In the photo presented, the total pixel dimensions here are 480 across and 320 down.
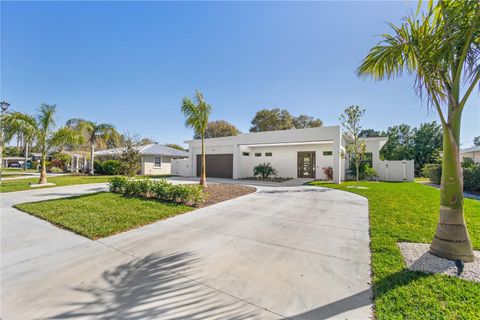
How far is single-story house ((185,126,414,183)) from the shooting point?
15547 millimetres

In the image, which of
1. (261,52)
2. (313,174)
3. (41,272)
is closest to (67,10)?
(261,52)

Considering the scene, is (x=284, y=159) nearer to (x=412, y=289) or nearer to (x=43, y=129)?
(x=412, y=289)

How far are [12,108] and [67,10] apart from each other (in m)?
7.32

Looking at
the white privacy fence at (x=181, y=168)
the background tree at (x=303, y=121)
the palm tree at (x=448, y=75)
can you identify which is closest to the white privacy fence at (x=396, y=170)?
the palm tree at (x=448, y=75)

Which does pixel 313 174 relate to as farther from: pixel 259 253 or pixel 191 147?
pixel 259 253

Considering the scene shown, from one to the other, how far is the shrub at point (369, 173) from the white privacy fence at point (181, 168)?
16204 mm

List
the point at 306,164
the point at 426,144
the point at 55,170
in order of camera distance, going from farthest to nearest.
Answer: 1. the point at 426,144
2. the point at 55,170
3. the point at 306,164

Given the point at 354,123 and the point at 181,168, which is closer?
the point at 354,123

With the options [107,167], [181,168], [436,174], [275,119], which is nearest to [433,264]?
[436,174]

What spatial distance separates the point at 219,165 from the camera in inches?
737

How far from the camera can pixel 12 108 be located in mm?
10820

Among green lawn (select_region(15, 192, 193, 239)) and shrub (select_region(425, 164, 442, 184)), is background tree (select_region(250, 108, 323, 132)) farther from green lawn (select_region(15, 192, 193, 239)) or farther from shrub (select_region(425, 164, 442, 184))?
green lawn (select_region(15, 192, 193, 239))

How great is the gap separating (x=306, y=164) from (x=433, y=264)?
48.2 feet

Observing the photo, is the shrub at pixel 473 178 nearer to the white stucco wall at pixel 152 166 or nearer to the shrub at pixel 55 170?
the white stucco wall at pixel 152 166
